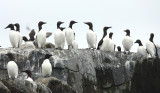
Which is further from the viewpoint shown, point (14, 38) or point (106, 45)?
point (106, 45)

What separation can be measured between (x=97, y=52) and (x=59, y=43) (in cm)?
152

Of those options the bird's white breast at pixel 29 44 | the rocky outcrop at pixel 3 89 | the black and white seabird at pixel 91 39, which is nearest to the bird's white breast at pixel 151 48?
the black and white seabird at pixel 91 39

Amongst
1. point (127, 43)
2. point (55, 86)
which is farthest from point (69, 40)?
point (55, 86)

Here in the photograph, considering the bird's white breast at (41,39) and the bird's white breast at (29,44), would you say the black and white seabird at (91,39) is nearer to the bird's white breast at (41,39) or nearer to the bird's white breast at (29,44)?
the bird's white breast at (41,39)

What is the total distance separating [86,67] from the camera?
2503 cm

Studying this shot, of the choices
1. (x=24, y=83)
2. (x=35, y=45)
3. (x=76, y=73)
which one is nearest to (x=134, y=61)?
(x=76, y=73)

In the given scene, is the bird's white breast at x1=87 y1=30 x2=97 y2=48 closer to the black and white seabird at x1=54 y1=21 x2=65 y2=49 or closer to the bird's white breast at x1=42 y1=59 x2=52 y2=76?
the black and white seabird at x1=54 y1=21 x2=65 y2=49

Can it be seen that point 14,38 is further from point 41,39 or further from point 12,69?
point 12,69

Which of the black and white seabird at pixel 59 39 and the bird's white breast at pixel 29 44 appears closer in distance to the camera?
the black and white seabird at pixel 59 39

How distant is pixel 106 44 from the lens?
27031mm

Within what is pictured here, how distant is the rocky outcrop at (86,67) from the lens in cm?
2412

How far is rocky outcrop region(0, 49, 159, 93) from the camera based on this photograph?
24125 millimetres

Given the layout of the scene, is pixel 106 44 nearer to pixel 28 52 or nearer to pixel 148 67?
pixel 148 67

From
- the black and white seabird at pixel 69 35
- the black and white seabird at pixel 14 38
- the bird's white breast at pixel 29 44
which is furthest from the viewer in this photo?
the bird's white breast at pixel 29 44
